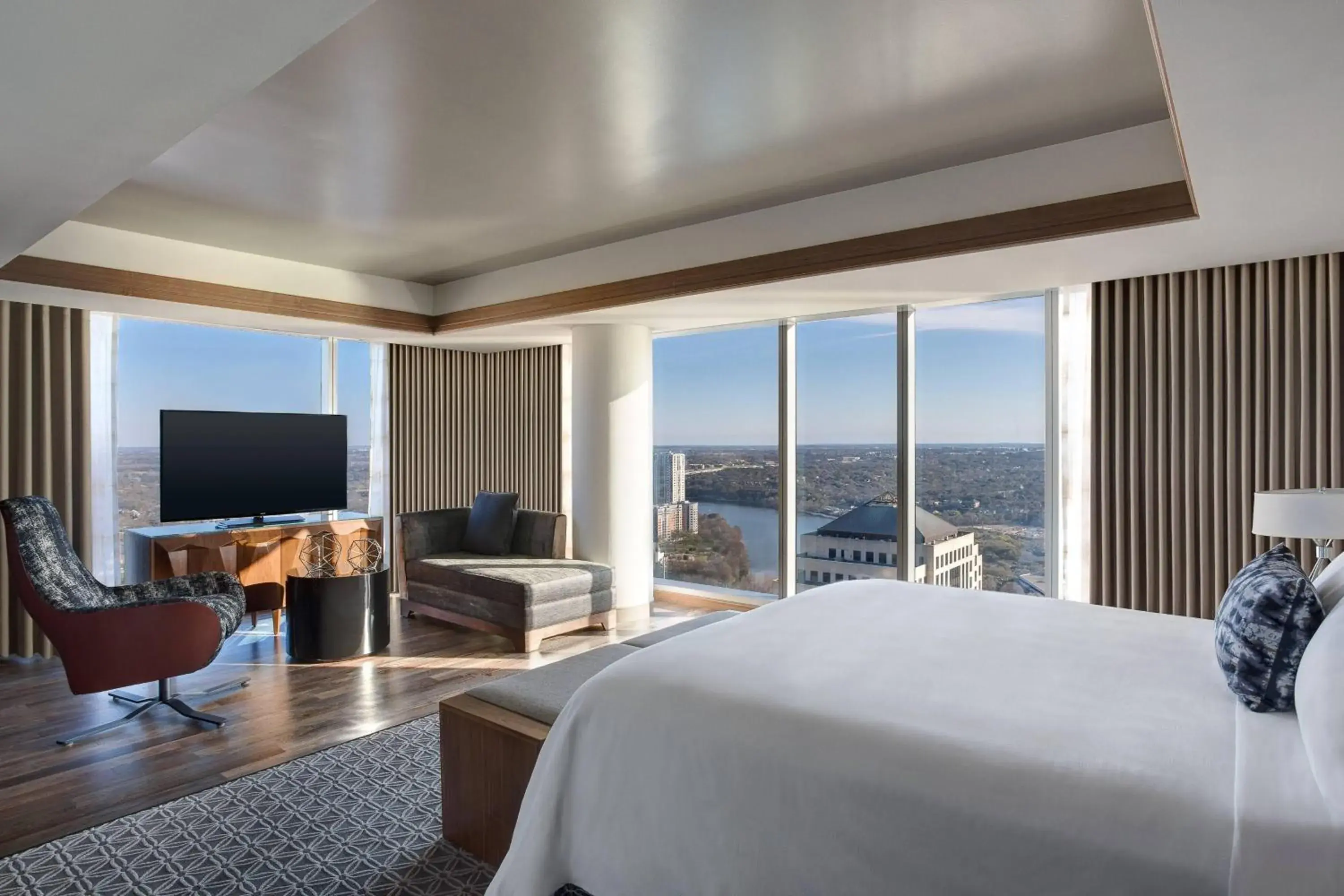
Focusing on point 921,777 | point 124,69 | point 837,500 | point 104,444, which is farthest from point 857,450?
point 104,444

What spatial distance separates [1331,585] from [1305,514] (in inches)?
31.1

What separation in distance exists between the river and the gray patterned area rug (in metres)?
3.41

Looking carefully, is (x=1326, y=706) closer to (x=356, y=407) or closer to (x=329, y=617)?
(x=329, y=617)

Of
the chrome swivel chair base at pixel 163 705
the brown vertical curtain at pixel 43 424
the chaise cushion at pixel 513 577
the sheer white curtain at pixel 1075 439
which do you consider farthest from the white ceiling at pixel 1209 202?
the chrome swivel chair base at pixel 163 705

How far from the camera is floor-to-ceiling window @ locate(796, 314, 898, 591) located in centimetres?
536

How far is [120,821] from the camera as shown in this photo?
2703 millimetres

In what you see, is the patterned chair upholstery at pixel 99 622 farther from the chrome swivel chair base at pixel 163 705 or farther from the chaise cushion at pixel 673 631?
the chaise cushion at pixel 673 631

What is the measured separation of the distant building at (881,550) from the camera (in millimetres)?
5078

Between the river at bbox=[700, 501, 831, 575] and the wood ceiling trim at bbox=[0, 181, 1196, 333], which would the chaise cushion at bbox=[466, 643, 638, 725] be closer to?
the wood ceiling trim at bbox=[0, 181, 1196, 333]

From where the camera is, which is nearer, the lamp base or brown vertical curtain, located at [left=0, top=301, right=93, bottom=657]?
the lamp base

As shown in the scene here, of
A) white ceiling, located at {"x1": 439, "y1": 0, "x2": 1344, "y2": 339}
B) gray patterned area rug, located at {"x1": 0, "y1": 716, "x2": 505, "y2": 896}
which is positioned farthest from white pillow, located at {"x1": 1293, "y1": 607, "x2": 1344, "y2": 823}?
gray patterned area rug, located at {"x1": 0, "y1": 716, "x2": 505, "y2": 896}

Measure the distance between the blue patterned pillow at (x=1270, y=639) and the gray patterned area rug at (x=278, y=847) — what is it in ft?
6.84

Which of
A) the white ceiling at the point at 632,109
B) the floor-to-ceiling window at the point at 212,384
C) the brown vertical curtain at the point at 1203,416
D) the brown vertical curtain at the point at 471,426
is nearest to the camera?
the white ceiling at the point at 632,109

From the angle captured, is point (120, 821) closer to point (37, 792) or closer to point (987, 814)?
point (37, 792)
